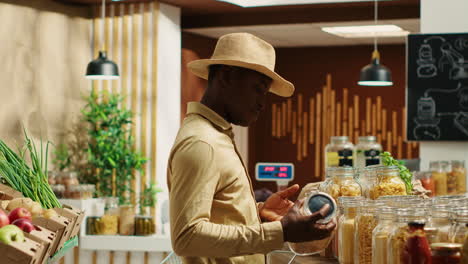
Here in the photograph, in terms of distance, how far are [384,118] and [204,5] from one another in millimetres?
3292

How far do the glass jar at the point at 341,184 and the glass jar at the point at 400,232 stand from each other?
30.2 inches

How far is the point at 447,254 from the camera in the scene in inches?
64.5

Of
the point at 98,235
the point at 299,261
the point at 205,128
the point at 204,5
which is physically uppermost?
the point at 204,5

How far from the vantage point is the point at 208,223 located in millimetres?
2076

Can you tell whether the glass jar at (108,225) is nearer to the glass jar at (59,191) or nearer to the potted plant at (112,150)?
the glass jar at (59,191)

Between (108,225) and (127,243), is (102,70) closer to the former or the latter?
(108,225)

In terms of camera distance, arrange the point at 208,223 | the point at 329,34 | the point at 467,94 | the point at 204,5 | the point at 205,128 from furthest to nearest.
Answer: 1. the point at 329,34
2. the point at 204,5
3. the point at 467,94
4. the point at 205,128
5. the point at 208,223

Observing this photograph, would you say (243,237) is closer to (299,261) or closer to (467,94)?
(299,261)

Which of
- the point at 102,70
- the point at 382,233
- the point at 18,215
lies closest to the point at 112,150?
the point at 102,70

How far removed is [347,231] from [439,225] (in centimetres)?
57

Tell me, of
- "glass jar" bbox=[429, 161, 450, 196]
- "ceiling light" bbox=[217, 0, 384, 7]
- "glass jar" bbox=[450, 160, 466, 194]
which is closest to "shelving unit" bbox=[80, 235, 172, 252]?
"glass jar" bbox=[429, 161, 450, 196]

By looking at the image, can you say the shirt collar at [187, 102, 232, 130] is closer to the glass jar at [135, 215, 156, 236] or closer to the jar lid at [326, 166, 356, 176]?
the jar lid at [326, 166, 356, 176]

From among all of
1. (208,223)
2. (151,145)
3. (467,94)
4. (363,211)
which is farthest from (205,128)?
(151,145)

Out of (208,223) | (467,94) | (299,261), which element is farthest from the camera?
(467,94)
